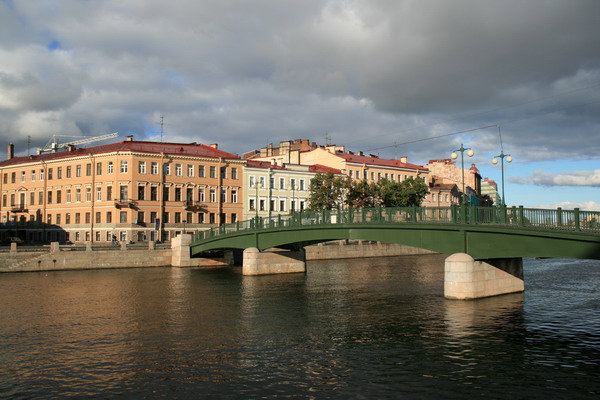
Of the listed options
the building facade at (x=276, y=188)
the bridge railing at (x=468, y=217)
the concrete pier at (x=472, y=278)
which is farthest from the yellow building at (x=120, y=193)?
the concrete pier at (x=472, y=278)

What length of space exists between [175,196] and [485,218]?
168 ft

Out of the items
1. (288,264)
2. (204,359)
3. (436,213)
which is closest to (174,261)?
(288,264)

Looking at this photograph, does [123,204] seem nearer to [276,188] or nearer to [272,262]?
[276,188]

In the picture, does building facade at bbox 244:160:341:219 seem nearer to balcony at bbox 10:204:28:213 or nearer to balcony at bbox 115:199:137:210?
balcony at bbox 115:199:137:210

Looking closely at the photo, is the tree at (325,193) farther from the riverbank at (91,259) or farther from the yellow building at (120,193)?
the riverbank at (91,259)

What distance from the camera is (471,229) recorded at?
29.4 metres

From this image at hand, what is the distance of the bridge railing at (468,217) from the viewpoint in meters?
24.5

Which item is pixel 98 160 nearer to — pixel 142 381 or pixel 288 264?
pixel 288 264

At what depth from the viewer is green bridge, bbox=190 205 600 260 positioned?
24578mm

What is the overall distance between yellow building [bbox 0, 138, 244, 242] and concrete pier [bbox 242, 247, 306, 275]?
934 inches

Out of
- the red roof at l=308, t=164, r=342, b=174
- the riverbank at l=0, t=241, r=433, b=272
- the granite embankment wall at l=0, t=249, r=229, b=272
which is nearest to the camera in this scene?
the granite embankment wall at l=0, t=249, r=229, b=272

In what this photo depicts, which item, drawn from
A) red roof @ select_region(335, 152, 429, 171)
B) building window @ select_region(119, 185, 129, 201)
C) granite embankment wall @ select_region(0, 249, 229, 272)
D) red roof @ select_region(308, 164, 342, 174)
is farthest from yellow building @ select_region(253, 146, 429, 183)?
granite embankment wall @ select_region(0, 249, 229, 272)

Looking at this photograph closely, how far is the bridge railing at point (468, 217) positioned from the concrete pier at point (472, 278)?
2.26 m

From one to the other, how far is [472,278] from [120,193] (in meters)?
50.8
